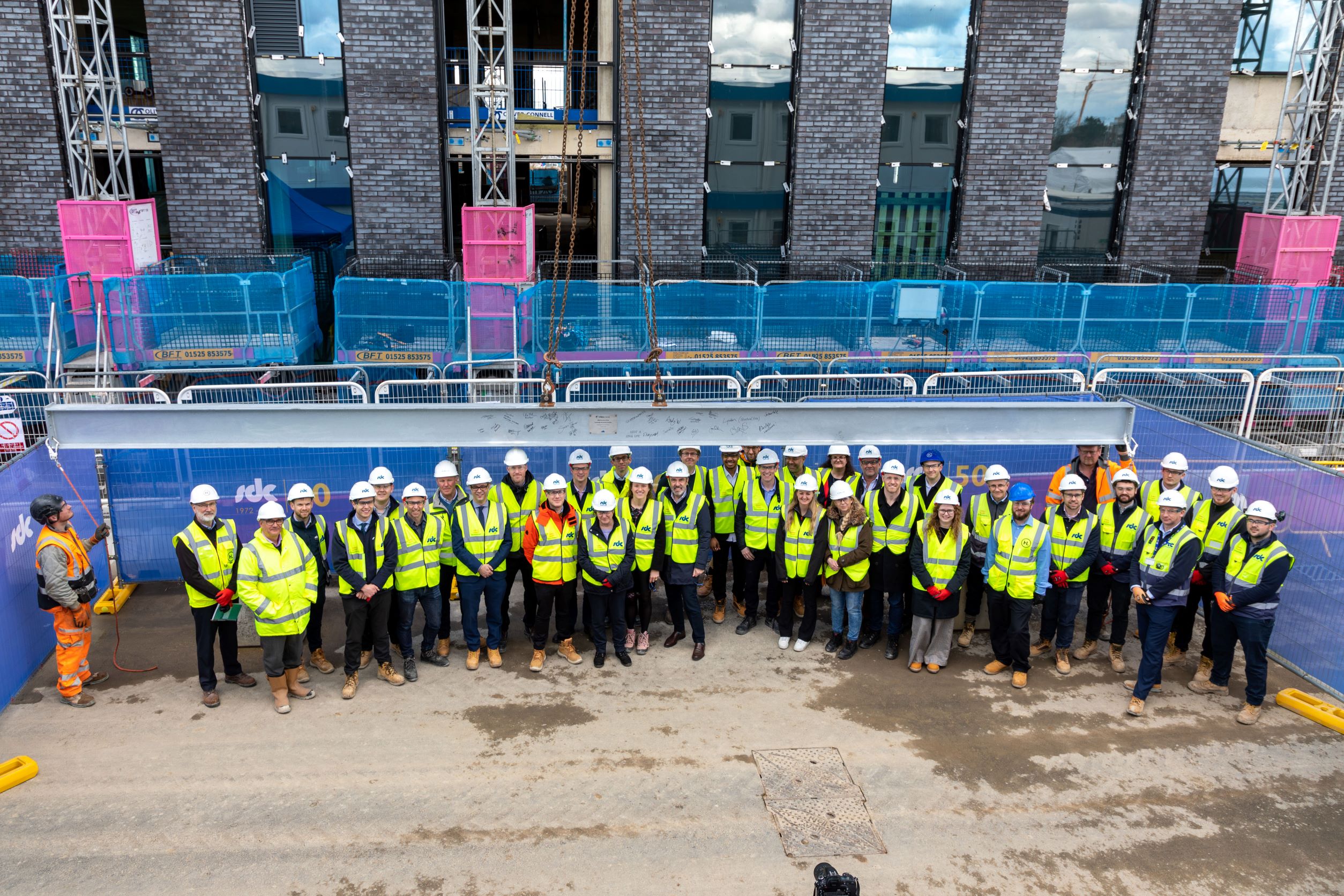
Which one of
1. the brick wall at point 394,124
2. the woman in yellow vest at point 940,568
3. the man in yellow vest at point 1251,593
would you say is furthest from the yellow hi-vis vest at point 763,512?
the brick wall at point 394,124

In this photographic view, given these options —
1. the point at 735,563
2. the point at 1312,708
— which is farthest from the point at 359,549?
the point at 1312,708

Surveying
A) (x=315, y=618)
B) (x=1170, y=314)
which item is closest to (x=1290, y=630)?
(x=1170, y=314)

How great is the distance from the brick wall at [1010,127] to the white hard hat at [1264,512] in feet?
31.3

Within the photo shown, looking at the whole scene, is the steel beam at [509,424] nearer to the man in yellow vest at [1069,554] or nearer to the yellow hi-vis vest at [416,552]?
the yellow hi-vis vest at [416,552]

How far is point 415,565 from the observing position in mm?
8453

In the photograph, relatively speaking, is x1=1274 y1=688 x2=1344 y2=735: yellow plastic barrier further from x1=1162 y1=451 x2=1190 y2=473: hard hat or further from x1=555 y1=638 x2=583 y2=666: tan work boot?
x1=555 y1=638 x2=583 y2=666: tan work boot

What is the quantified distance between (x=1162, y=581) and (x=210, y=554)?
25.7 ft

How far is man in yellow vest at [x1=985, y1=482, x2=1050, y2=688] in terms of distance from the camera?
8.45 metres

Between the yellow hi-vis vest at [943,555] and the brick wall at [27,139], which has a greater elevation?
the brick wall at [27,139]

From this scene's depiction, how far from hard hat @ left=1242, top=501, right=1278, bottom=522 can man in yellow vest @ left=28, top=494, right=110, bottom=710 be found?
205 mm

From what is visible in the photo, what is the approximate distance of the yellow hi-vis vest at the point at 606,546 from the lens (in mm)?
8656

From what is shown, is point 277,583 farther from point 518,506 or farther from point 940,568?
point 940,568

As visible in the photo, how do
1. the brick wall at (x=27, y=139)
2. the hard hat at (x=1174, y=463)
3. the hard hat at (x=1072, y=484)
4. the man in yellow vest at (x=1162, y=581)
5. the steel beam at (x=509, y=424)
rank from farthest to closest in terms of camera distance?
the brick wall at (x=27, y=139)
the hard hat at (x=1174, y=463)
the hard hat at (x=1072, y=484)
the man in yellow vest at (x=1162, y=581)
the steel beam at (x=509, y=424)

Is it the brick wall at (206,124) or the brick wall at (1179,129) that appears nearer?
the brick wall at (206,124)
